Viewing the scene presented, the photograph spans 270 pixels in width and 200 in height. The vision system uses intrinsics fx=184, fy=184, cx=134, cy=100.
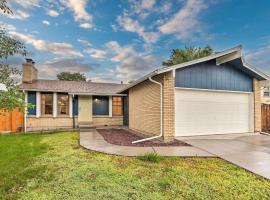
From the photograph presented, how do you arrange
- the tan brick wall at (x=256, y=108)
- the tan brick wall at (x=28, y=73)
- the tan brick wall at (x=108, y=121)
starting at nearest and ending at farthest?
the tan brick wall at (x=256, y=108)
the tan brick wall at (x=28, y=73)
the tan brick wall at (x=108, y=121)

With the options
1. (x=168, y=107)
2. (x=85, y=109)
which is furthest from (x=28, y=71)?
(x=168, y=107)

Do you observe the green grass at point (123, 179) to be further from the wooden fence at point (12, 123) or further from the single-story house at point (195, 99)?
the wooden fence at point (12, 123)

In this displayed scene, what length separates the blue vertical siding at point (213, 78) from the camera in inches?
348

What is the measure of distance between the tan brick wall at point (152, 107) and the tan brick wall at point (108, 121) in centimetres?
265

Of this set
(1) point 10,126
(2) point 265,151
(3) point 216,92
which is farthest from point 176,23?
(1) point 10,126

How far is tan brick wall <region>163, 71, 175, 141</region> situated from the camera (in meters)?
8.16

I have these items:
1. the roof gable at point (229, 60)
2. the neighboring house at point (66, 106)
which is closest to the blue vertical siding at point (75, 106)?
the neighboring house at point (66, 106)

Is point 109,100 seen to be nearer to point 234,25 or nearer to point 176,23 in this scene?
point 176,23

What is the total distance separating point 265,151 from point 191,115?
3344 mm

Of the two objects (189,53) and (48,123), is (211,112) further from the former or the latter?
(189,53)

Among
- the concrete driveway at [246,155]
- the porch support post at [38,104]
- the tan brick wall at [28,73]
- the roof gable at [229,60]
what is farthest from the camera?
the tan brick wall at [28,73]

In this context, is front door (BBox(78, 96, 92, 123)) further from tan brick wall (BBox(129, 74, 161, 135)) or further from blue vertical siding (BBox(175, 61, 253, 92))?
blue vertical siding (BBox(175, 61, 253, 92))

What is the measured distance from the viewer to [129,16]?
12.7 metres

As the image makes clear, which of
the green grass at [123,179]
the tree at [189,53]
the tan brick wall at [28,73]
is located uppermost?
the tree at [189,53]
